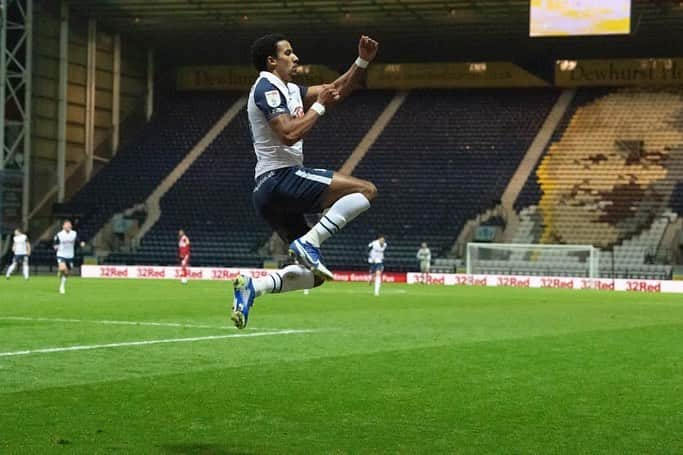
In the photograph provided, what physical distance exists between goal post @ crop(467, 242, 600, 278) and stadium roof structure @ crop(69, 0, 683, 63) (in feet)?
29.9

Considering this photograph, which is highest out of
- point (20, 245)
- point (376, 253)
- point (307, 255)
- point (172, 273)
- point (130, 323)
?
point (20, 245)

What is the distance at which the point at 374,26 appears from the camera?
5147 centimetres

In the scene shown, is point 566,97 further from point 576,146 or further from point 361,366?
point 361,366

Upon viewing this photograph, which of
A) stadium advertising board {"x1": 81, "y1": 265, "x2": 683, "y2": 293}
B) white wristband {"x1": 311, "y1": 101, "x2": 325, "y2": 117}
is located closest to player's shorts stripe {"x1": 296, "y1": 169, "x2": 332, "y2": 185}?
white wristband {"x1": 311, "y1": 101, "x2": 325, "y2": 117}

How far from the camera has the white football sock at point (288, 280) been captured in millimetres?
9797

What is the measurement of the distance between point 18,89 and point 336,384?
4017 cm

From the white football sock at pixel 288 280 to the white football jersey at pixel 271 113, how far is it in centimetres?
85

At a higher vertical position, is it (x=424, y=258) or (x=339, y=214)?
(x=424, y=258)

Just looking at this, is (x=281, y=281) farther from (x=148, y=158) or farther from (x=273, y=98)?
(x=148, y=158)

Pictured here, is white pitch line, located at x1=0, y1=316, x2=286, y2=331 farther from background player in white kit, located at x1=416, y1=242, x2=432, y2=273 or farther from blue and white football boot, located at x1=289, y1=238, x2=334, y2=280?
background player in white kit, located at x1=416, y1=242, x2=432, y2=273

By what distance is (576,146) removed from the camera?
5166cm

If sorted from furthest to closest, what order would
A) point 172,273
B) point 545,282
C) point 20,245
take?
point 172,273, point 545,282, point 20,245

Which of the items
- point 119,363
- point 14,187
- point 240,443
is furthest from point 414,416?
point 14,187

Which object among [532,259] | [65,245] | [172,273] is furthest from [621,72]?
[65,245]
